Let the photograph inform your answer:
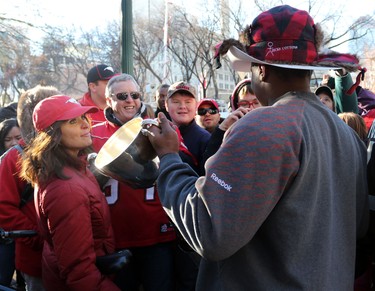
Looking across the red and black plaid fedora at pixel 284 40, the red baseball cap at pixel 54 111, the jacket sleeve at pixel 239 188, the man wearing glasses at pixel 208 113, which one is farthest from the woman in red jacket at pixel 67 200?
the man wearing glasses at pixel 208 113

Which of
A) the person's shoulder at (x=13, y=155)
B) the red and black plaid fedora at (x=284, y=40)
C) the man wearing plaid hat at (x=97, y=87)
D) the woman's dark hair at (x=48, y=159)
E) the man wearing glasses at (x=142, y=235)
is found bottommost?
the man wearing glasses at (x=142, y=235)

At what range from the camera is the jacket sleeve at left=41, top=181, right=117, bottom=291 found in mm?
2223

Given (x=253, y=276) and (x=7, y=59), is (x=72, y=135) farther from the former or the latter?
(x=7, y=59)

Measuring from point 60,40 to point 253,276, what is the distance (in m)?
13.8

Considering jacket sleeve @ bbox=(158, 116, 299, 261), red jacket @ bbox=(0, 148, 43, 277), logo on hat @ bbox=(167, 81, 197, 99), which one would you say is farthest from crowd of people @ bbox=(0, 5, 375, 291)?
logo on hat @ bbox=(167, 81, 197, 99)

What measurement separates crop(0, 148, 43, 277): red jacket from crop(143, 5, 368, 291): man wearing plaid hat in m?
1.76

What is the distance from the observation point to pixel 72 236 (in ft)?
7.30

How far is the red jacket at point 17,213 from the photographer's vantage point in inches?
113

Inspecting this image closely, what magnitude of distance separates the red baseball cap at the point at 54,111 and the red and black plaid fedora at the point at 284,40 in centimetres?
149

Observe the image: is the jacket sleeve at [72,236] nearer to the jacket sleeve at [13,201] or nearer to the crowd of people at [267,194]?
the crowd of people at [267,194]

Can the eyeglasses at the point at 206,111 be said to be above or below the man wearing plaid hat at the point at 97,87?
below

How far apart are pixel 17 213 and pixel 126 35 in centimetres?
290

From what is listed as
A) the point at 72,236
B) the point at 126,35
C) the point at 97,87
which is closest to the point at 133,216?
the point at 72,236

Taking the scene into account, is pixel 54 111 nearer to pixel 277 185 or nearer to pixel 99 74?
pixel 277 185
